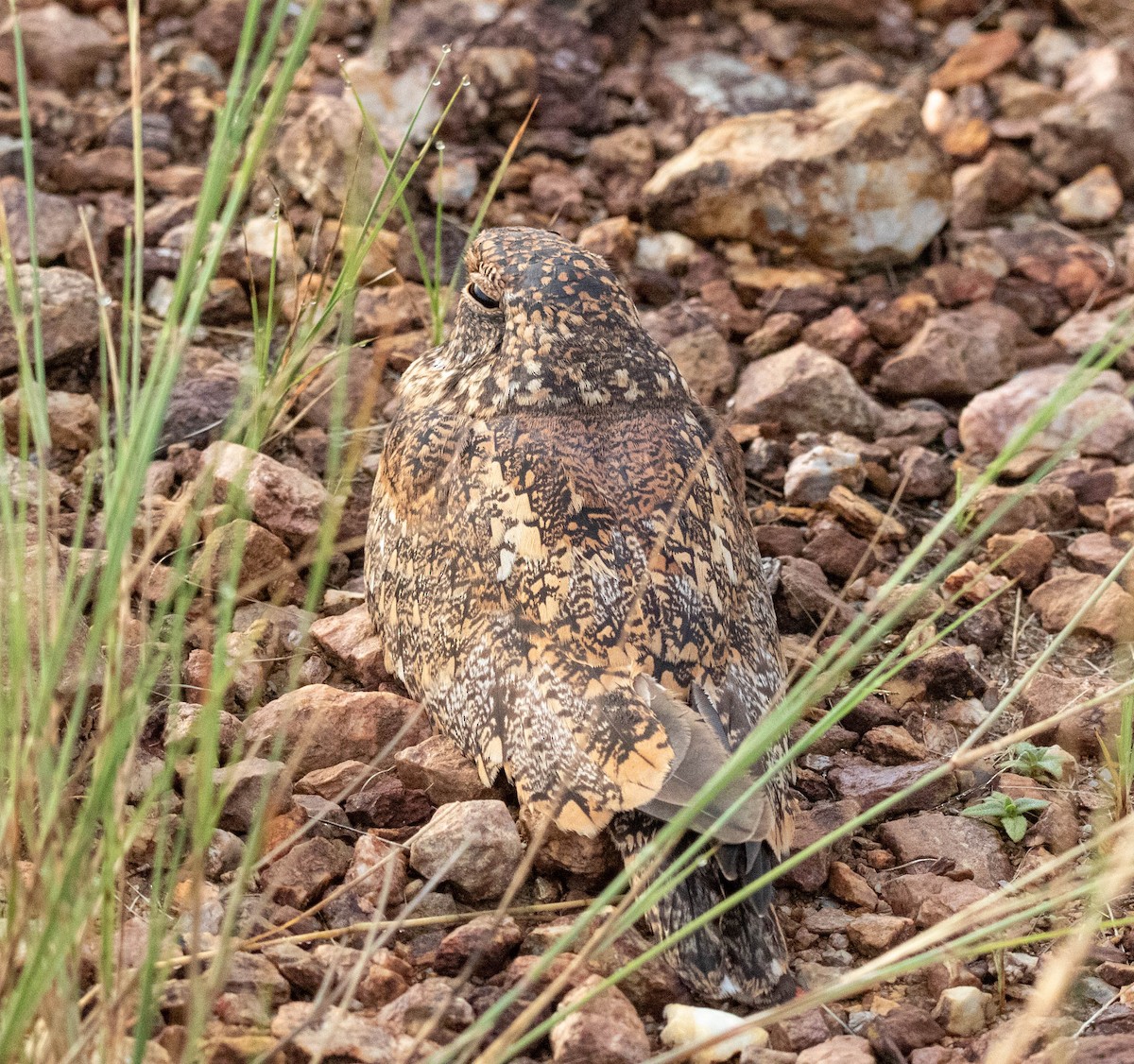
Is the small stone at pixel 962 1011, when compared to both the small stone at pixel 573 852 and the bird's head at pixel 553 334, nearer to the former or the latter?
the small stone at pixel 573 852

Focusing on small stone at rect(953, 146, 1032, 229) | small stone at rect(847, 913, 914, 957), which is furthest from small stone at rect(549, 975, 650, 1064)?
small stone at rect(953, 146, 1032, 229)

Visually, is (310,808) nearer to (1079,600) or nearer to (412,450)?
(412,450)

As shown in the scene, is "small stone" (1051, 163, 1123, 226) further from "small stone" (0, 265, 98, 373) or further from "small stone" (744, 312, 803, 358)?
"small stone" (0, 265, 98, 373)

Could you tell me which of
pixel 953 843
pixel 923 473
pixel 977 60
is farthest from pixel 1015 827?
pixel 977 60

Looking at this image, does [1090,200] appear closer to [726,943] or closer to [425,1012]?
[726,943]

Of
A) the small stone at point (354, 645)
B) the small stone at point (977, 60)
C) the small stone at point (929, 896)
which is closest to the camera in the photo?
the small stone at point (929, 896)

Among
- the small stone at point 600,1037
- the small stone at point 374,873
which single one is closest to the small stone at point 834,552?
the small stone at point 374,873
